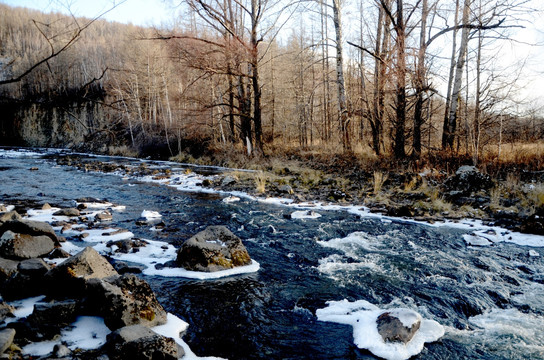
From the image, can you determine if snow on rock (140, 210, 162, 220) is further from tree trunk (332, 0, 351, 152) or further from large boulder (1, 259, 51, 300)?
tree trunk (332, 0, 351, 152)

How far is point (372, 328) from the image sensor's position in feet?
11.5

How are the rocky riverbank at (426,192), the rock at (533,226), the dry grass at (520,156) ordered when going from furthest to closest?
the dry grass at (520,156)
the rocky riverbank at (426,192)
the rock at (533,226)

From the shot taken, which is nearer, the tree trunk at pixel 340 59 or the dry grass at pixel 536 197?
the dry grass at pixel 536 197

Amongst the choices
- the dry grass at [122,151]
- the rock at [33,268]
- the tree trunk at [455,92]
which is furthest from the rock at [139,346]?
the dry grass at [122,151]

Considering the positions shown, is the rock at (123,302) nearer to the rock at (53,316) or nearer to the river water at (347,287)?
the rock at (53,316)

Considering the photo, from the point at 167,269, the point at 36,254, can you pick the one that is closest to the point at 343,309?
the point at 167,269

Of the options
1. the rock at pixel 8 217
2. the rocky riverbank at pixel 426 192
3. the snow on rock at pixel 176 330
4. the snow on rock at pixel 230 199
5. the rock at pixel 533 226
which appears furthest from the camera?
the snow on rock at pixel 230 199

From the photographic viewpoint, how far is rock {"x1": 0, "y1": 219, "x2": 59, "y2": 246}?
542cm

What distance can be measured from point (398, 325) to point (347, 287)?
1207 millimetres

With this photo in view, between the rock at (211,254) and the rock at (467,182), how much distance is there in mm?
6509

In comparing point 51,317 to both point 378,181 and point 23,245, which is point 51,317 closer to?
point 23,245

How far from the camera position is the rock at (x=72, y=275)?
12.6 ft

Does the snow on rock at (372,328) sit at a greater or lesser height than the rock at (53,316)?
lesser

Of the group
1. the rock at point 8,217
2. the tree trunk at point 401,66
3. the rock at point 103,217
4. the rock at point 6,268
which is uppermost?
the tree trunk at point 401,66
